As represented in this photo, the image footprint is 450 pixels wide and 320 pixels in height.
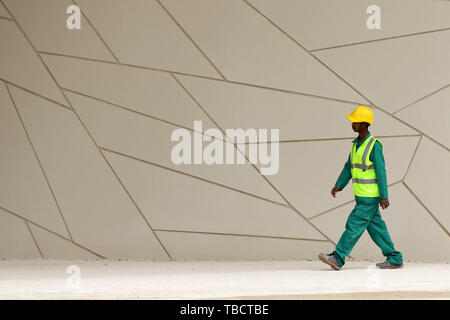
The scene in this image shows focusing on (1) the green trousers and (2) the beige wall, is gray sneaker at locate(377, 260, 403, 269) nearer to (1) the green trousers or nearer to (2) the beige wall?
(1) the green trousers

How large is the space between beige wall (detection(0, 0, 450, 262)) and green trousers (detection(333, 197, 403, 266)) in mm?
1271

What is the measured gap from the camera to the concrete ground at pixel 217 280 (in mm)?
5742

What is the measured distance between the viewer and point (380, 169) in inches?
289

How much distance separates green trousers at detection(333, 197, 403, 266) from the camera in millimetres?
7328

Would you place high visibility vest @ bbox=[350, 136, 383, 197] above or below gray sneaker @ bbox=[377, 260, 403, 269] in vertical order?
above

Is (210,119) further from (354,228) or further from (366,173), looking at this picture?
(354,228)

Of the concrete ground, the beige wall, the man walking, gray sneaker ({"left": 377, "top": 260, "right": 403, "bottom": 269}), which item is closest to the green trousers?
the man walking

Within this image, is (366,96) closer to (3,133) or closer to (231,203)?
(231,203)

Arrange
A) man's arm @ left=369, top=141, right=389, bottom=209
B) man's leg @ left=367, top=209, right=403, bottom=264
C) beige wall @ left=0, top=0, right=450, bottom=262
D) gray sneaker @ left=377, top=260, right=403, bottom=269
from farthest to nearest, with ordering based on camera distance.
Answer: beige wall @ left=0, top=0, right=450, bottom=262 → gray sneaker @ left=377, top=260, right=403, bottom=269 → man's leg @ left=367, top=209, right=403, bottom=264 → man's arm @ left=369, top=141, right=389, bottom=209

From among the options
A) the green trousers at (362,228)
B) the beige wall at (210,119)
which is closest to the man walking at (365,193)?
the green trousers at (362,228)

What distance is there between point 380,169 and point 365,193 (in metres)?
0.29

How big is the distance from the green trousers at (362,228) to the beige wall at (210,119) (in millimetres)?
1271

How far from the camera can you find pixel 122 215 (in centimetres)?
896

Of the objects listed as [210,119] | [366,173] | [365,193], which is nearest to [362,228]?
[365,193]
